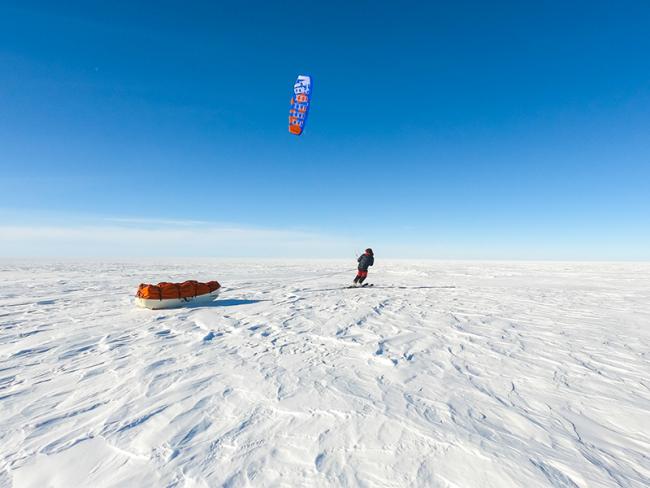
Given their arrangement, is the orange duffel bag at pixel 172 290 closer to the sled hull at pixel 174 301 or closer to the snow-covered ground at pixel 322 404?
the sled hull at pixel 174 301

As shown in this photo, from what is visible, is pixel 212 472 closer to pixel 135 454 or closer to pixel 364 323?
pixel 135 454

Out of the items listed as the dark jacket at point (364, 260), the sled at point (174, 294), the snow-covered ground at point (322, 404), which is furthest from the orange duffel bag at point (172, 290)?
the dark jacket at point (364, 260)

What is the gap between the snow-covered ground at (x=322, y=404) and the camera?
2359mm

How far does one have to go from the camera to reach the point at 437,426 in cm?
292

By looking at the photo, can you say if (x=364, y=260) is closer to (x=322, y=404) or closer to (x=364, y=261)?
(x=364, y=261)

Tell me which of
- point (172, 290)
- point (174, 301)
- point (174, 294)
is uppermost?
point (172, 290)

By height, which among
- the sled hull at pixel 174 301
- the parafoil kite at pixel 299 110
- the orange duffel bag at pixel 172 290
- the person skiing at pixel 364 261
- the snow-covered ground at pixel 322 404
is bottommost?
the snow-covered ground at pixel 322 404

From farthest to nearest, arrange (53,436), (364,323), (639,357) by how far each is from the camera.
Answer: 1. (364,323)
2. (639,357)
3. (53,436)

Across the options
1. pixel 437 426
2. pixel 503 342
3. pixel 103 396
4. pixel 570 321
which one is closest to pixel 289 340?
pixel 103 396

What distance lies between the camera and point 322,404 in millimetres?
3316

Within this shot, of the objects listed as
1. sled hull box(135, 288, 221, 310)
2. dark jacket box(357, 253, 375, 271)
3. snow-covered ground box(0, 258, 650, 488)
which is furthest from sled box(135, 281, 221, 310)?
dark jacket box(357, 253, 375, 271)

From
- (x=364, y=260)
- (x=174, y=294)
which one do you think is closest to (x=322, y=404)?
(x=174, y=294)

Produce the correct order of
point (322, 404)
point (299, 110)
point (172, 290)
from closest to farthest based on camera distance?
point (322, 404), point (172, 290), point (299, 110)

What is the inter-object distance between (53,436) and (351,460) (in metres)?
2.59
